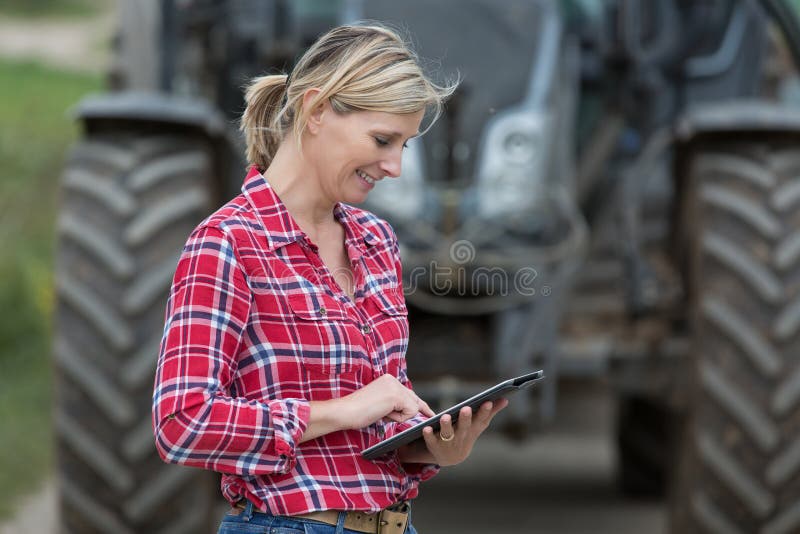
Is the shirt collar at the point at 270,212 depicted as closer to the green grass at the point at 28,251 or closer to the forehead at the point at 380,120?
the forehead at the point at 380,120

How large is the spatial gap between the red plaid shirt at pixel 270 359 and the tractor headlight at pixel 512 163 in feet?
7.79

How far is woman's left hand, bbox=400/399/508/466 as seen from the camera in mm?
2084

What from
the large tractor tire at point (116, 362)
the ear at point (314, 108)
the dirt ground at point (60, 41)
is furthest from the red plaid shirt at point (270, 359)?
the dirt ground at point (60, 41)

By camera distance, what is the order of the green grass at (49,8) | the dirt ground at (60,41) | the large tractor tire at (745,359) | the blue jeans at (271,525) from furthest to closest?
1. the green grass at (49,8)
2. the dirt ground at (60,41)
3. the large tractor tire at (745,359)
4. the blue jeans at (271,525)

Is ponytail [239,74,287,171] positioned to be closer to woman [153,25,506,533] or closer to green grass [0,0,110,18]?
woman [153,25,506,533]

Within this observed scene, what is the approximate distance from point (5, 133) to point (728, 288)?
Result: 12096 millimetres

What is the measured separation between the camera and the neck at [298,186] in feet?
7.06

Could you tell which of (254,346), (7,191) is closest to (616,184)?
(254,346)

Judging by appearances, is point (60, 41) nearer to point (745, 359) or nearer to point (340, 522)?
point (745, 359)

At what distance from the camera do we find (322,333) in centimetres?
207

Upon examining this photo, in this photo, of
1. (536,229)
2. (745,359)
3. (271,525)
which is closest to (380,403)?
(271,525)

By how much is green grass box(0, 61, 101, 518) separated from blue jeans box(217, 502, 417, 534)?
12.5ft

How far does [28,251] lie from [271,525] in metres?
9.89

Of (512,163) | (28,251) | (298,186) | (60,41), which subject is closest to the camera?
(298,186)
